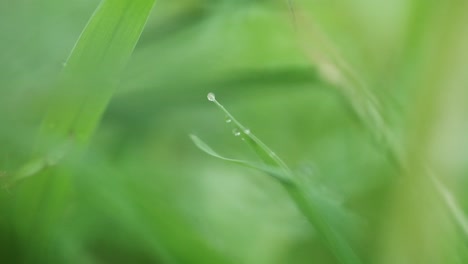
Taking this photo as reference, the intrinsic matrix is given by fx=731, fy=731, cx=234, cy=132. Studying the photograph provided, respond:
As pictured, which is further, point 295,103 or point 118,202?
point 295,103

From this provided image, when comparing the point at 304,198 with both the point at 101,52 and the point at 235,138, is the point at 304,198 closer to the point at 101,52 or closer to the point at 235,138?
the point at 101,52

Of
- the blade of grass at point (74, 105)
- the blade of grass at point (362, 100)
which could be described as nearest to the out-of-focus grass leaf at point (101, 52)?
the blade of grass at point (74, 105)

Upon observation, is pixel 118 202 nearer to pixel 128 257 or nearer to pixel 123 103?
pixel 128 257

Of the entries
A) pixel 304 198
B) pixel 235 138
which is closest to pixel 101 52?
pixel 304 198

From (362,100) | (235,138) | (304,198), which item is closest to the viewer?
(304,198)

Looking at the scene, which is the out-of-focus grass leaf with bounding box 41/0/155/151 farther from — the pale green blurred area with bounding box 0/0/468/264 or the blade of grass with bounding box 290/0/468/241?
the blade of grass with bounding box 290/0/468/241

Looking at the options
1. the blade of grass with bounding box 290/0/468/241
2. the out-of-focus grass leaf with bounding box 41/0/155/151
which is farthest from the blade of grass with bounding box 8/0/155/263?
the blade of grass with bounding box 290/0/468/241

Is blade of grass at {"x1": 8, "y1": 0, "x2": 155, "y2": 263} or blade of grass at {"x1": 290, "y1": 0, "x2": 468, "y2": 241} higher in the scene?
blade of grass at {"x1": 290, "y1": 0, "x2": 468, "y2": 241}

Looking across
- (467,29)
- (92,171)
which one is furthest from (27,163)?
(467,29)

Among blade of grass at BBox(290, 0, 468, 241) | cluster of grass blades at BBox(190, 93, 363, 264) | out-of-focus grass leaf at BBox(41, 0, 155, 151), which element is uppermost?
blade of grass at BBox(290, 0, 468, 241)
